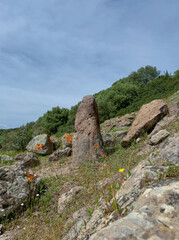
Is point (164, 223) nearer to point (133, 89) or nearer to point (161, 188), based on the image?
point (161, 188)

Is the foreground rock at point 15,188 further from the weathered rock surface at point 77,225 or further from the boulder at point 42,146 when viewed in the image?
the boulder at point 42,146

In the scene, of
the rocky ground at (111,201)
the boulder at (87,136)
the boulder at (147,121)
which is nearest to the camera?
the rocky ground at (111,201)

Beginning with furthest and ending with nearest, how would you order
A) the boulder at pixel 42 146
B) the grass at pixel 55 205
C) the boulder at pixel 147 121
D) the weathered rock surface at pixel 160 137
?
the boulder at pixel 42 146
the boulder at pixel 147 121
the weathered rock surface at pixel 160 137
the grass at pixel 55 205

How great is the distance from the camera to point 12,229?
434 cm

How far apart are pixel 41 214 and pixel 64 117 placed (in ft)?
74.6

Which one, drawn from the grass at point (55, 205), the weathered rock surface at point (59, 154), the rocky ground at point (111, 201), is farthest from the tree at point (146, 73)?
the grass at point (55, 205)

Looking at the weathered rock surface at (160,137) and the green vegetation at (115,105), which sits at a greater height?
the green vegetation at (115,105)

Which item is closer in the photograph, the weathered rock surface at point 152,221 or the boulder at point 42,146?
the weathered rock surface at point 152,221

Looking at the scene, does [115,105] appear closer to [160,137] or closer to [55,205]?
[160,137]

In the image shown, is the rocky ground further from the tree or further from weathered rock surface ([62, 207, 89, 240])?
the tree

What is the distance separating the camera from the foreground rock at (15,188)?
482 cm

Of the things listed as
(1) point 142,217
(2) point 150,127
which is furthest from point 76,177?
(1) point 142,217

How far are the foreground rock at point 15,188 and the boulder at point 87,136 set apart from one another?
239cm

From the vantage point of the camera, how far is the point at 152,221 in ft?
4.64
